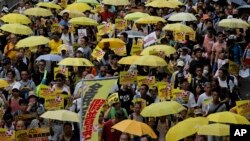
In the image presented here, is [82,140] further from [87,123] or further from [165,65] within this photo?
[165,65]

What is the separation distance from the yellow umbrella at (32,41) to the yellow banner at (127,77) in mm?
3775

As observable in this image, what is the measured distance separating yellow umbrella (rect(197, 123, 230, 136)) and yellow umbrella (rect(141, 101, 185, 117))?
163cm

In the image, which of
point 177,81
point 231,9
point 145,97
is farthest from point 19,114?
point 231,9

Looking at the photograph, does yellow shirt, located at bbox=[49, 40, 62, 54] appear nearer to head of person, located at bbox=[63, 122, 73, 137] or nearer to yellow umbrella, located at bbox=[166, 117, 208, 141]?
head of person, located at bbox=[63, 122, 73, 137]

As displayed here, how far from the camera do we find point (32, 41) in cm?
2373

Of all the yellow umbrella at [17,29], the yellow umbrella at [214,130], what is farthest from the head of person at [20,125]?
the yellow umbrella at [17,29]

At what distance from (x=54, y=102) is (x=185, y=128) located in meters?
3.53

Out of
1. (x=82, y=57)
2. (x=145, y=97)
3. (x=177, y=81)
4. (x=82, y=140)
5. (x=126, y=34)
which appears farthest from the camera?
(x=126, y=34)

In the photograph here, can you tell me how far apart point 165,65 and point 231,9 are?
22.3 feet

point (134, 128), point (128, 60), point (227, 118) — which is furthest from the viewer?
point (128, 60)

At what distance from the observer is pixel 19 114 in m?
18.3

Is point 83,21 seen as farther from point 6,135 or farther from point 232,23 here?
point 6,135

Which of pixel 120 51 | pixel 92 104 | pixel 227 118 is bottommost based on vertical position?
pixel 120 51

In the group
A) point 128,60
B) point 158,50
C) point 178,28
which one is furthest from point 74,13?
point 128,60
